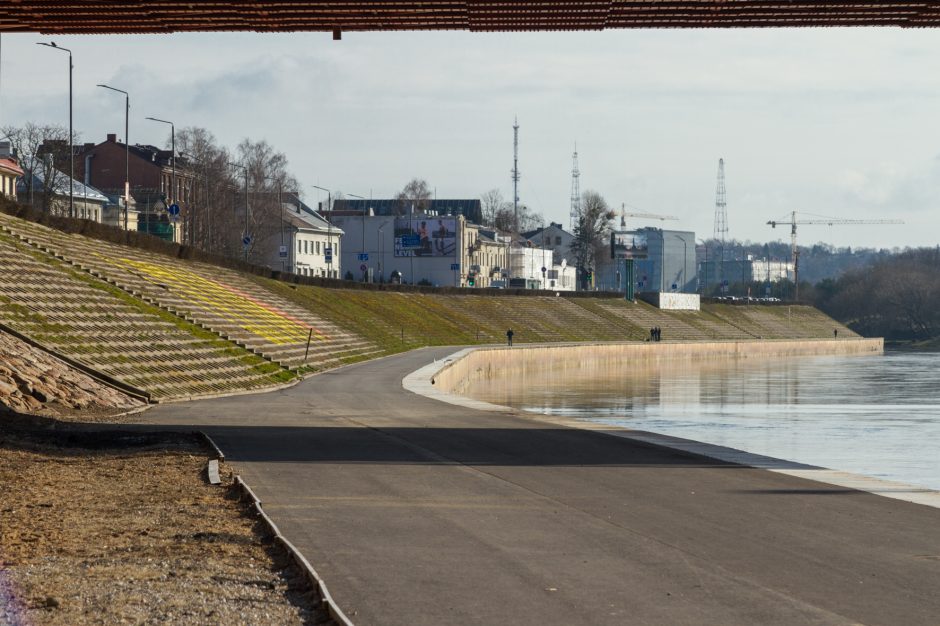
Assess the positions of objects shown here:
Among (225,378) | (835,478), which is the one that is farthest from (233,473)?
(225,378)

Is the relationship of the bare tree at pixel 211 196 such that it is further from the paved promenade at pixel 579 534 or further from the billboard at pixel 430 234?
the paved promenade at pixel 579 534

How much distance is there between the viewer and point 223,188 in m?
137

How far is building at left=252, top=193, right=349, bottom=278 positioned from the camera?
144m

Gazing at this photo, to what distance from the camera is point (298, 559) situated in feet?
40.2

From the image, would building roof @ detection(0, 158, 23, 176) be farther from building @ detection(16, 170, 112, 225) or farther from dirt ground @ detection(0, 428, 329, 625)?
dirt ground @ detection(0, 428, 329, 625)

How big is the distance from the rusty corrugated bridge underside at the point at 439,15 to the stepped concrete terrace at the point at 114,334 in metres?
12.5

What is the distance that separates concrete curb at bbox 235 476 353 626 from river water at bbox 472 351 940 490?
13.4m

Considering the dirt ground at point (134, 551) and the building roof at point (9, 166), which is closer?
the dirt ground at point (134, 551)

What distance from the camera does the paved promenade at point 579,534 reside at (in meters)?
11.0

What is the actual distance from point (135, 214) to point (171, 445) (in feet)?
379

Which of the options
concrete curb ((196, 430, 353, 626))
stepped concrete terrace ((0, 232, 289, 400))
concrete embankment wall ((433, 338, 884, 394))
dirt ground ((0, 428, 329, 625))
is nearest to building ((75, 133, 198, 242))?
concrete embankment wall ((433, 338, 884, 394))

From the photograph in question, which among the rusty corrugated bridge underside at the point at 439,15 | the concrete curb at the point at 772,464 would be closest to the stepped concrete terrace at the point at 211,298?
the concrete curb at the point at 772,464

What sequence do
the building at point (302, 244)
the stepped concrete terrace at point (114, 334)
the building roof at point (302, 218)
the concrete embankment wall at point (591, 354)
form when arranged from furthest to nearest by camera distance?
the building roof at point (302, 218) → the building at point (302, 244) → the concrete embankment wall at point (591, 354) → the stepped concrete terrace at point (114, 334)

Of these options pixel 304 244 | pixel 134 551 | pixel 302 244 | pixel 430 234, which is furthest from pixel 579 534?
pixel 430 234
